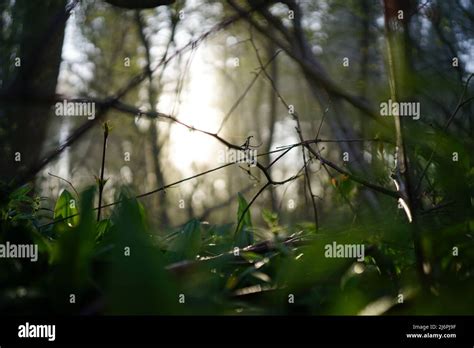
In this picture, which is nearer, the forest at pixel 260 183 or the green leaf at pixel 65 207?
the forest at pixel 260 183

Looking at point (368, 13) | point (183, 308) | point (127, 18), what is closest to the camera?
point (183, 308)

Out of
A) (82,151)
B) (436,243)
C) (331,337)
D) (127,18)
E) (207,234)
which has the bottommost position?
(331,337)

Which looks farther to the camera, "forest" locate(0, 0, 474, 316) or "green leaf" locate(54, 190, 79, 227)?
"green leaf" locate(54, 190, 79, 227)

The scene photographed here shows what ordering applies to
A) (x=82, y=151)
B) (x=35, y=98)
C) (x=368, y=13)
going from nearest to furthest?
(x=35, y=98)
(x=368, y=13)
(x=82, y=151)

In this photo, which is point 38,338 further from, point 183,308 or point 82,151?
point 82,151

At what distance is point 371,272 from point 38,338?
49 centimetres

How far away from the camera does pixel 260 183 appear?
1.98m

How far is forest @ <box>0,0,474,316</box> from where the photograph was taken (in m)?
0.58

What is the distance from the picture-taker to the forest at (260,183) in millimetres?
583

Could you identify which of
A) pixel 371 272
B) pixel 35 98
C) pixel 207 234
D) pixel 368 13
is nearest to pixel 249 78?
pixel 368 13

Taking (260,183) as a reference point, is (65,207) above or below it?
below

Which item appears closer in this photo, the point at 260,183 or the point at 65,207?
the point at 65,207

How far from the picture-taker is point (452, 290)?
1.69ft

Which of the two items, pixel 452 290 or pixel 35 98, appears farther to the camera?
pixel 35 98
